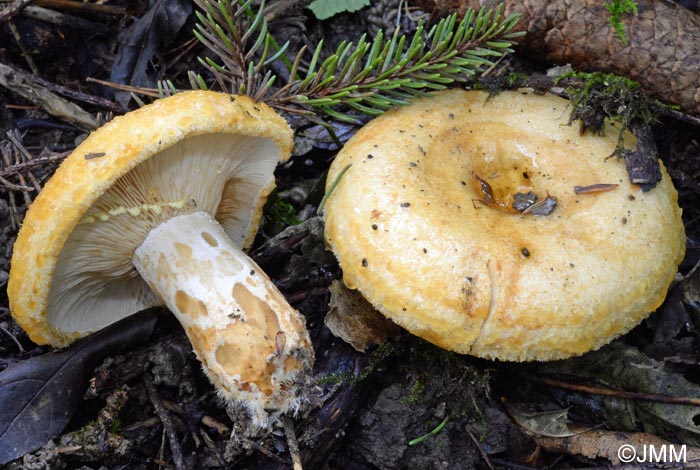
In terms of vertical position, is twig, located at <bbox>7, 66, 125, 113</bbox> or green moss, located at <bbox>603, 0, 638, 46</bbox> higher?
green moss, located at <bbox>603, 0, 638, 46</bbox>

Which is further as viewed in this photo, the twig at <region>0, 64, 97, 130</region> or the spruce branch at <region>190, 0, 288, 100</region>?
the twig at <region>0, 64, 97, 130</region>

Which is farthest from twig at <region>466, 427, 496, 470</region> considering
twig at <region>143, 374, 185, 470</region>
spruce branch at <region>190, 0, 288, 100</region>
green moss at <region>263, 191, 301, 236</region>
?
spruce branch at <region>190, 0, 288, 100</region>

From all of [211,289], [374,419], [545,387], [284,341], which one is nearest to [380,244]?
[284,341]

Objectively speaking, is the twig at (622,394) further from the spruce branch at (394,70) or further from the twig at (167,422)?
the twig at (167,422)

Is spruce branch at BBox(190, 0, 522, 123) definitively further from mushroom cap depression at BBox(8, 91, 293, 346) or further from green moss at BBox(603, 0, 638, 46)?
green moss at BBox(603, 0, 638, 46)

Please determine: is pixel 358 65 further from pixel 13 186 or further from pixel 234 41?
pixel 13 186

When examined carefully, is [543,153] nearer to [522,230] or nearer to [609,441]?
[522,230]

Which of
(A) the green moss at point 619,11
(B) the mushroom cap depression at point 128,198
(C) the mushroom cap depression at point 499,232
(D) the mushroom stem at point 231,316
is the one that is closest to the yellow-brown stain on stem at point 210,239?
(D) the mushroom stem at point 231,316
